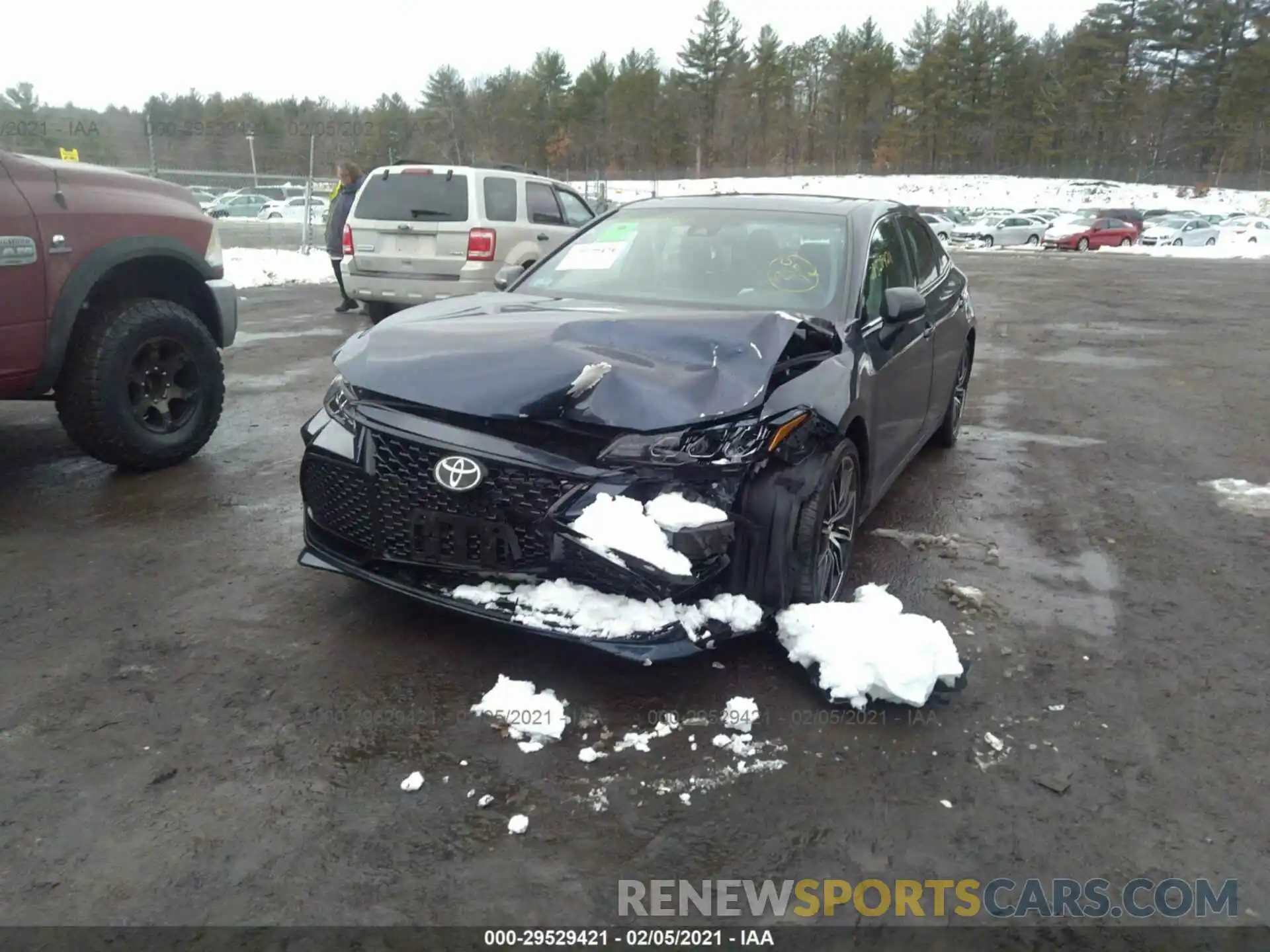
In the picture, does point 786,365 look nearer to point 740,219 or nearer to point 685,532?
point 685,532

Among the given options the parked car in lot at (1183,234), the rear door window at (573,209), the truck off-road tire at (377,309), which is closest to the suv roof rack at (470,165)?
the rear door window at (573,209)

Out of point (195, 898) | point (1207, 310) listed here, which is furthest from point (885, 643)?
point (1207, 310)

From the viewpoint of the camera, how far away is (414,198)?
31.7 ft

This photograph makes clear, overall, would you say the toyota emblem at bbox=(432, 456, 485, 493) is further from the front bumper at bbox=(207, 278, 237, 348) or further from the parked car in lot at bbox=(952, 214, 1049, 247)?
the parked car in lot at bbox=(952, 214, 1049, 247)

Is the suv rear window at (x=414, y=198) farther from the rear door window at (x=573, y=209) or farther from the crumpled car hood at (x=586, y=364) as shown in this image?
the crumpled car hood at (x=586, y=364)

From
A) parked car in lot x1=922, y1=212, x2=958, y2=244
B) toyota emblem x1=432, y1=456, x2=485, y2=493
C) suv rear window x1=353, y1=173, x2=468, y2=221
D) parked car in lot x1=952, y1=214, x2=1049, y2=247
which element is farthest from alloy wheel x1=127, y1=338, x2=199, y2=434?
parked car in lot x1=952, y1=214, x2=1049, y2=247

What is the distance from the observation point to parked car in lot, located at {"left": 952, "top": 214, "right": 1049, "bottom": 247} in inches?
1487

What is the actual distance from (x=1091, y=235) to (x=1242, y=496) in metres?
34.5

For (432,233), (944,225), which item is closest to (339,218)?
(432,233)

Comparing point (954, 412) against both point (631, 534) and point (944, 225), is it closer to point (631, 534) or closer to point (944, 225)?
point (631, 534)

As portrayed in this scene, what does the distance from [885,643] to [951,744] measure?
0.35 metres

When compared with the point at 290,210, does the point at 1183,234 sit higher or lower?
lower

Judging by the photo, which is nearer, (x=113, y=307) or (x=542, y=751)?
(x=542, y=751)

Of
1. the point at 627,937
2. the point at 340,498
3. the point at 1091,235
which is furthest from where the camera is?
the point at 1091,235
